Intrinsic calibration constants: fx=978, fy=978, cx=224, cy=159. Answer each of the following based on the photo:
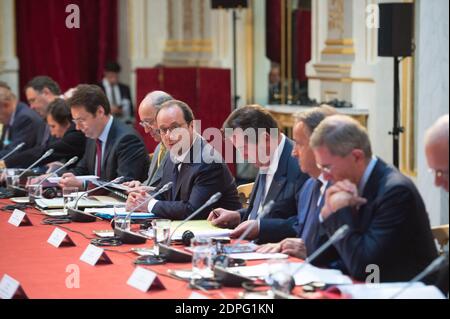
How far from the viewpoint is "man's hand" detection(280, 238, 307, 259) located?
3.97 metres

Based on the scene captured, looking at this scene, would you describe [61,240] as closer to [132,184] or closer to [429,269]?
[132,184]

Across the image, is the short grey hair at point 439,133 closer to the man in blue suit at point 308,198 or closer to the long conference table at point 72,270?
the long conference table at point 72,270

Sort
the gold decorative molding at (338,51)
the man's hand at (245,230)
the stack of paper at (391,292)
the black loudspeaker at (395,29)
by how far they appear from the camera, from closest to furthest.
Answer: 1. the stack of paper at (391,292)
2. the man's hand at (245,230)
3. the black loudspeaker at (395,29)
4. the gold decorative molding at (338,51)

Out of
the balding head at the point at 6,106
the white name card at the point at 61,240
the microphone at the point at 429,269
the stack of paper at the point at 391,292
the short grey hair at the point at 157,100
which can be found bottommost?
the white name card at the point at 61,240

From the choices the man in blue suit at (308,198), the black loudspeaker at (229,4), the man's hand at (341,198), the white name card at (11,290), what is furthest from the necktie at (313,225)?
the black loudspeaker at (229,4)

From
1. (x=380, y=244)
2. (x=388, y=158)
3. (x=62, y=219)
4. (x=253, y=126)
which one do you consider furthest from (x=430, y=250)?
(x=388, y=158)

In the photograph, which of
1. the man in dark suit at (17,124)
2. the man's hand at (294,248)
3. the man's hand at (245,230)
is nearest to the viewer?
the man's hand at (294,248)

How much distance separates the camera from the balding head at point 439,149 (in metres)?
3.15

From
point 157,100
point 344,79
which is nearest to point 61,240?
point 157,100

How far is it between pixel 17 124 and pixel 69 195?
Result: 2.86m

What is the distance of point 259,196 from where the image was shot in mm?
4711

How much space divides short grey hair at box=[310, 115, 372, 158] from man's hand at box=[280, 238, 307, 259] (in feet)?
2.05

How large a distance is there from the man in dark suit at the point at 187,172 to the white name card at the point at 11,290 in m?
1.62

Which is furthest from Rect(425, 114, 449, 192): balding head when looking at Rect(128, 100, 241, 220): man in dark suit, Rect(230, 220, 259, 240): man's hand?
Rect(128, 100, 241, 220): man in dark suit
